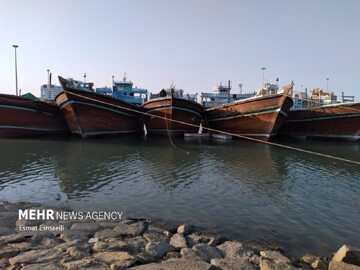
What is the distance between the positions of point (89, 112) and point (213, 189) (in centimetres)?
1461

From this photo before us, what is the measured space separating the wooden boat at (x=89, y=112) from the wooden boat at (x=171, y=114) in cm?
229

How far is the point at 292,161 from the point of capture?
49.6 ft

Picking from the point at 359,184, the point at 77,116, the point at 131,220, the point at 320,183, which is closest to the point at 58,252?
the point at 131,220

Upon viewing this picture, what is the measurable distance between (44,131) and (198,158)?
47.7 feet

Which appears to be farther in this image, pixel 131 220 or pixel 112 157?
pixel 112 157

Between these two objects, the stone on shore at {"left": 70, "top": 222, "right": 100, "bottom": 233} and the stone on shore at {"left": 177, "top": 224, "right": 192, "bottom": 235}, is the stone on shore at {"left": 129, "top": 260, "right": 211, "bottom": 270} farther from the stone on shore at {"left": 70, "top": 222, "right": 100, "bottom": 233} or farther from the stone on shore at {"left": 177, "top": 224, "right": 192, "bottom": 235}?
the stone on shore at {"left": 70, "top": 222, "right": 100, "bottom": 233}

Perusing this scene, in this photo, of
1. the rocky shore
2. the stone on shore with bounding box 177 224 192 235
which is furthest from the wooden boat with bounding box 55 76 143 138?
the stone on shore with bounding box 177 224 192 235

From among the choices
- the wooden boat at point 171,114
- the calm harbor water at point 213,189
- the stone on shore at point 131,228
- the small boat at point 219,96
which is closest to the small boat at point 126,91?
the small boat at point 219,96

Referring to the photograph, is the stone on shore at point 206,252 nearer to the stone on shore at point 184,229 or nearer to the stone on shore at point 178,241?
the stone on shore at point 178,241

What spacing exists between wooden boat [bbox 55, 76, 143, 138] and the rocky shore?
14.5 m

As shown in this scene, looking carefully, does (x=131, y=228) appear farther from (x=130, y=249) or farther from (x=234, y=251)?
(x=234, y=251)

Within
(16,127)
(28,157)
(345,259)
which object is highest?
(16,127)

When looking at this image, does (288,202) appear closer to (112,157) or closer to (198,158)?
(198,158)

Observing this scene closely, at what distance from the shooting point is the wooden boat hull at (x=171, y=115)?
924 inches
